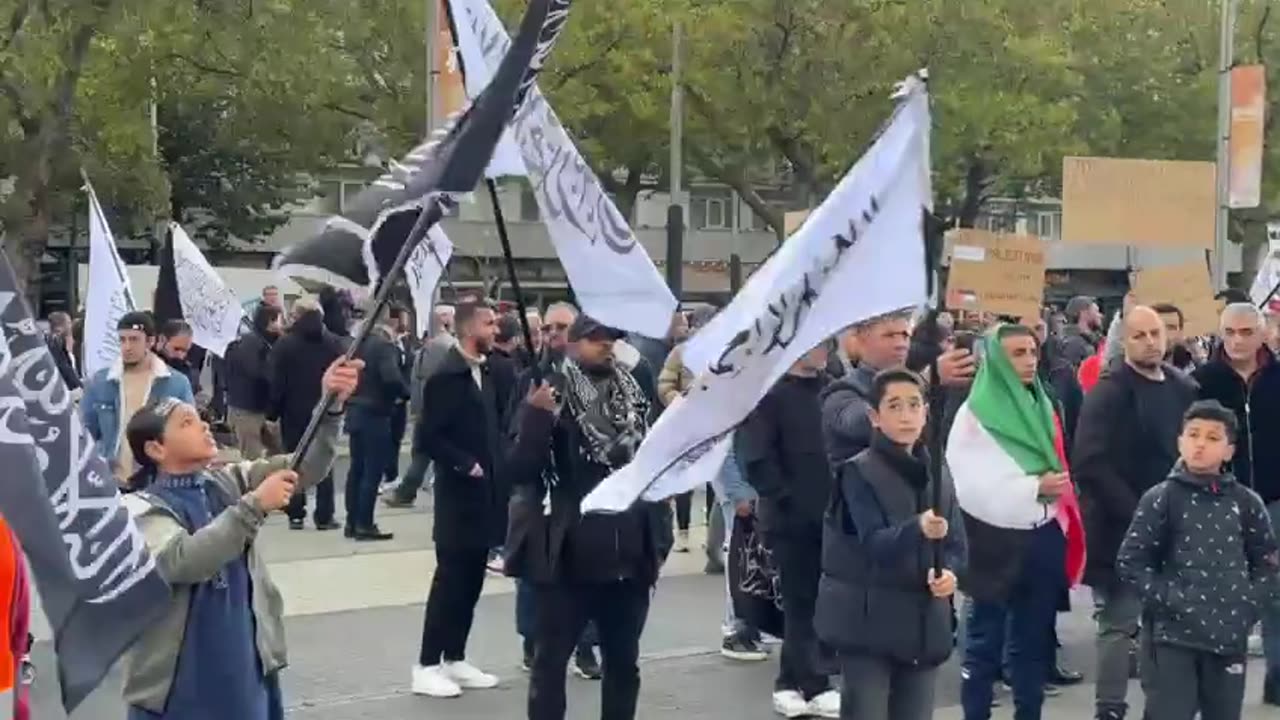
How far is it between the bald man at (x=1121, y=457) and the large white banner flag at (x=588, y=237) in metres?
2.07

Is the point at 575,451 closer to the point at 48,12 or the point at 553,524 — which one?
the point at 553,524

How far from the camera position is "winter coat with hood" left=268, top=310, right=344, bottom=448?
512 inches

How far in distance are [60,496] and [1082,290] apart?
5322cm

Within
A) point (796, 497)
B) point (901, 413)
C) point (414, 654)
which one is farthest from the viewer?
point (414, 654)

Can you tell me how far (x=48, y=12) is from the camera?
22609mm

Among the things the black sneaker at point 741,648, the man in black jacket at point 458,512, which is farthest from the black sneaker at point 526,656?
the black sneaker at point 741,648

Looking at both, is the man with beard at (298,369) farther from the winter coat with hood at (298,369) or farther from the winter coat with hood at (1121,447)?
the winter coat with hood at (1121,447)

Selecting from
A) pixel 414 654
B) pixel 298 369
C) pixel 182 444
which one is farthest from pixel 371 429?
pixel 182 444

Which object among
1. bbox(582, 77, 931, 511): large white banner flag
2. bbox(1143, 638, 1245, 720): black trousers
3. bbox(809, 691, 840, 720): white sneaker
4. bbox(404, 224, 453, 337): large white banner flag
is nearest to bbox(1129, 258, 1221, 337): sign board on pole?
bbox(809, 691, 840, 720): white sneaker

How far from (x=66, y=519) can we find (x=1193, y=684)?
171 inches

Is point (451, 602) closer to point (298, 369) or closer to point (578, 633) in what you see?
point (578, 633)

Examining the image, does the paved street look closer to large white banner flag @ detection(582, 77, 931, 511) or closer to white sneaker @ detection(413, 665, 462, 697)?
white sneaker @ detection(413, 665, 462, 697)

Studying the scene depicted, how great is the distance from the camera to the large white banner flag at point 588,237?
6.36 metres

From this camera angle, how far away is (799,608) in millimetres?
7742
